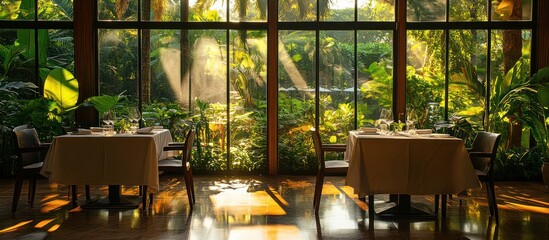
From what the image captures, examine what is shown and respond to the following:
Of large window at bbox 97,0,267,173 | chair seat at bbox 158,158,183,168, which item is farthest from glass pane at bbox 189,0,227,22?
chair seat at bbox 158,158,183,168

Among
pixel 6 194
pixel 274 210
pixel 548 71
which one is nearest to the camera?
pixel 274 210

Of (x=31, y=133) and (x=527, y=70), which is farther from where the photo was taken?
(x=527, y=70)

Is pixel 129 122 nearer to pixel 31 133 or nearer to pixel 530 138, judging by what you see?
pixel 31 133

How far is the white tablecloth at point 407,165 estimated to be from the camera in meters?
6.27

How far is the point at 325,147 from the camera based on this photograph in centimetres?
695

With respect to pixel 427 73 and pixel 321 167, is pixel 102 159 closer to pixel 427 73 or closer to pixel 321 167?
pixel 321 167

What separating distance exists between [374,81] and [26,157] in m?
5.07

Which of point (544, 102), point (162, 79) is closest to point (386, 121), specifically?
point (544, 102)

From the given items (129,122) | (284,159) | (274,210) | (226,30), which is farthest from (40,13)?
(274,210)

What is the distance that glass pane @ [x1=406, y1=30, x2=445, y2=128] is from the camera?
975cm

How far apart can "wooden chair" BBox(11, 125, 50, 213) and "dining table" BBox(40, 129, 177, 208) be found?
337 millimetres

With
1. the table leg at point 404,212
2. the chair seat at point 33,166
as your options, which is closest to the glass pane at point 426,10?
the table leg at point 404,212

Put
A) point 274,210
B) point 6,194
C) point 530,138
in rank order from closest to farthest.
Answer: point 274,210
point 6,194
point 530,138

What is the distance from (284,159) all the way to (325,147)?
3.08 meters
